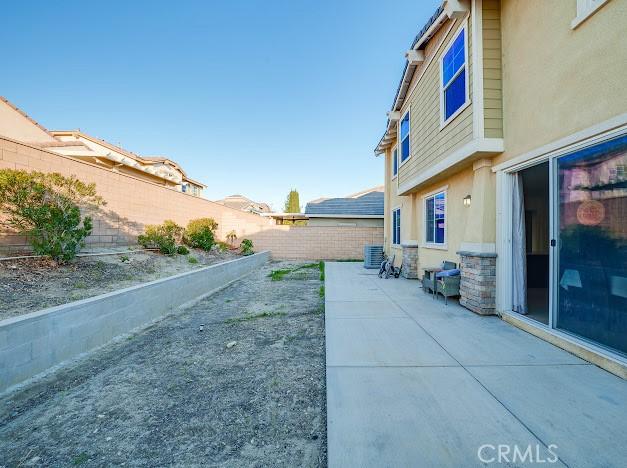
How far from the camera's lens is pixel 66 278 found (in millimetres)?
4602

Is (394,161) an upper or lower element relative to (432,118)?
upper

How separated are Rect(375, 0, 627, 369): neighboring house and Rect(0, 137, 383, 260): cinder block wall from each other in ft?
25.1

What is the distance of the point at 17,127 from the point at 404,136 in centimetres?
1853

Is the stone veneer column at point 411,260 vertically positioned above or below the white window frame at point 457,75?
below

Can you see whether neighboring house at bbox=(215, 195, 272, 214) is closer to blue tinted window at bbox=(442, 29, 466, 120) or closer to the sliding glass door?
blue tinted window at bbox=(442, 29, 466, 120)

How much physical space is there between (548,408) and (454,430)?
2.93 ft

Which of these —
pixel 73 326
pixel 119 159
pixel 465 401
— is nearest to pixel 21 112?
pixel 119 159

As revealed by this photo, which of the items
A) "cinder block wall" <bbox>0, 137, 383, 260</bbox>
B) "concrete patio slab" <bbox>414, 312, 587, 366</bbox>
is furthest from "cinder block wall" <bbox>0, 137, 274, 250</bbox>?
"concrete patio slab" <bbox>414, 312, 587, 366</bbox>

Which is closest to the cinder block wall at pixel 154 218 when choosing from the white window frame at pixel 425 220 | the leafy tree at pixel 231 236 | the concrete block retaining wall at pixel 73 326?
the leafy tree at pixel 231 236

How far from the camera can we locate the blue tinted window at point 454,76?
4.94 m

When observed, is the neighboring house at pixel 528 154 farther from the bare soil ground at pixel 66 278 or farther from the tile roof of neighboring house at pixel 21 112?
the tile roof of neighboring house at pixel 21 112

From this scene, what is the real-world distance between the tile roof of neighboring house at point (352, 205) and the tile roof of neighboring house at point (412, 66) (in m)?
7.86

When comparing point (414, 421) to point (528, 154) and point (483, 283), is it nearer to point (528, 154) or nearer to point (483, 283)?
point (483, 283)

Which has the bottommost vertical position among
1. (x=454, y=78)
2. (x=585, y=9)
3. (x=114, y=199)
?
(x=114, y=199)
